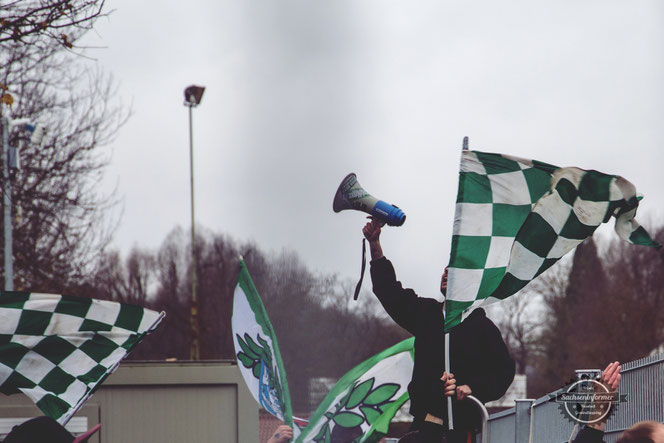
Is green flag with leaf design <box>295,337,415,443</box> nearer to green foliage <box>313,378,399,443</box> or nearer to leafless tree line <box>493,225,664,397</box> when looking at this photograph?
green foliage <box>313,378,399,443</box>

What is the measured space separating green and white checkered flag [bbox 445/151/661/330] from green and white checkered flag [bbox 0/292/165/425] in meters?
3.58

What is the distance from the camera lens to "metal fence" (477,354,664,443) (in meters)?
5.12

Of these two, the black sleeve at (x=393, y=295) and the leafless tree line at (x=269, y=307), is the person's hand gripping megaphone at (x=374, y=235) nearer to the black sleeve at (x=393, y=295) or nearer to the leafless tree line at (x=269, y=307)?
the black sleeve at (x=393, y=295)

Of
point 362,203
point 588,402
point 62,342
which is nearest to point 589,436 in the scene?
point 588,402

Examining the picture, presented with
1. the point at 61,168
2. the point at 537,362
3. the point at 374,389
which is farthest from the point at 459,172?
the point at 537,362

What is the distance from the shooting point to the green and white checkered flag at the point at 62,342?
308 inches

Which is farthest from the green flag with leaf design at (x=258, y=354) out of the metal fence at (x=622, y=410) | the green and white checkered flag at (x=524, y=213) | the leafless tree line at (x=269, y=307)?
the leafless tree line at (x=269, y=307)

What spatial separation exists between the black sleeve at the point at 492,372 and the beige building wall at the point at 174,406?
9331 mm

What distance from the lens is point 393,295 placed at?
5.51m

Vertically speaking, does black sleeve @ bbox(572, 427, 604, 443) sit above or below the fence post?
above

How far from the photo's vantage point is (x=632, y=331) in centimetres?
4934

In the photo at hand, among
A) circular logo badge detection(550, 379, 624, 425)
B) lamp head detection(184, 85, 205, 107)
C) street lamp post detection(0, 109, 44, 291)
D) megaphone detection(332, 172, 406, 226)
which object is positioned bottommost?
circular logo badge detection(550, 379, 624, 425)

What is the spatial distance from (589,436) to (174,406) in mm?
11130

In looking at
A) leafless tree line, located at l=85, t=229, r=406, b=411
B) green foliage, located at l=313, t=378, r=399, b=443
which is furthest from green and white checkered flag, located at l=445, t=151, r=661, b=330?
leafless tree line, located at l=85, t=229, r=406, b=411
